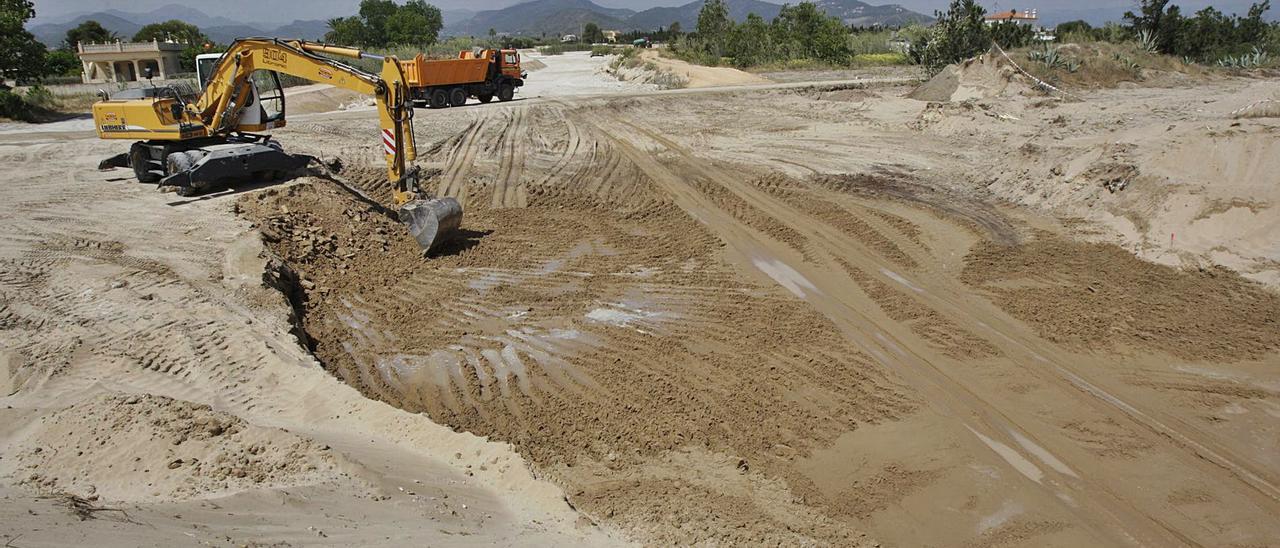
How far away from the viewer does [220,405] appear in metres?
6.40

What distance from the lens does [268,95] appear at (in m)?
13.5

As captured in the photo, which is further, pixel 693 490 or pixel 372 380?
pixel 372 380

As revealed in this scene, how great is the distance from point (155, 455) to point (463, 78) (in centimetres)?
2180

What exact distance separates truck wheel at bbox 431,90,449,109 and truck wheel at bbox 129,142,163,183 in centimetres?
1221

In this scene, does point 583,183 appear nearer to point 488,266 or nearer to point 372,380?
point 488,266

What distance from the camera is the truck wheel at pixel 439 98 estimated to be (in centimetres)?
2470

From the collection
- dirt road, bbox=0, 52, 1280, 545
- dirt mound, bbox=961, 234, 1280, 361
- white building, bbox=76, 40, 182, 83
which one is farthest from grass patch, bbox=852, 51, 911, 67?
white building, bbox=76, 40, 182, 83

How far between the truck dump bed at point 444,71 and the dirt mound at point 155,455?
1946 centimetres

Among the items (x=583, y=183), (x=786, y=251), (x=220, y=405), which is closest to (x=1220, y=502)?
(x=786, y=251)

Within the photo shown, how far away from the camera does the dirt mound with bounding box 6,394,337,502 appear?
475cm

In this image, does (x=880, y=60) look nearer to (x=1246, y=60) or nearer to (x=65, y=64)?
(x=1246, y=60)

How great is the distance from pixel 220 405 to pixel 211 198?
690cm

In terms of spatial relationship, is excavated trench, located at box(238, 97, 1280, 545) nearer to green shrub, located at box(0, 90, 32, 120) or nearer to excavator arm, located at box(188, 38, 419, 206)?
excavator arm, located at box(188, 38, 419, 206)

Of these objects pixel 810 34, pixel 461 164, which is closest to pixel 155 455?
pixel 461 164
